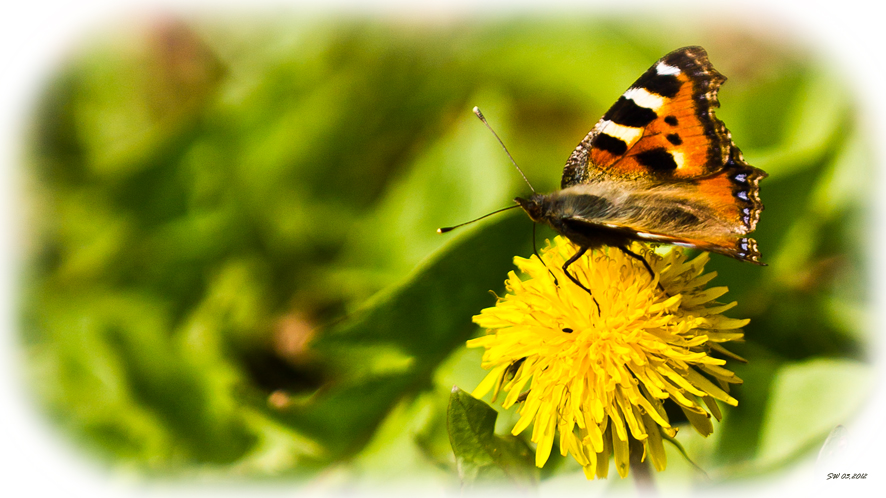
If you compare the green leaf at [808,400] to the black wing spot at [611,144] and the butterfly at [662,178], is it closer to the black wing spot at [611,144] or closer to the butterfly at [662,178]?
the butterfly at [662,178]

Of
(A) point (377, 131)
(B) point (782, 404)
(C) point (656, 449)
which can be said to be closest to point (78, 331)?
(A) point (377, 131)

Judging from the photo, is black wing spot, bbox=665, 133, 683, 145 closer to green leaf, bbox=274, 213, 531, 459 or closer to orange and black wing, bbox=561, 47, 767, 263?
orange and black wing, bbox=561, 47, 767, 263

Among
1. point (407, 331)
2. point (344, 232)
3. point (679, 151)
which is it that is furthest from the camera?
point (344, 232)

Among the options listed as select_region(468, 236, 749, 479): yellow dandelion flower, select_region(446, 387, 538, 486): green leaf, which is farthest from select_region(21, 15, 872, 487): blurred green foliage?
select_region(468, 236, 749, 479): yellow dandelion flower

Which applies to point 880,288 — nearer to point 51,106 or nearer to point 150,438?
point 150,438

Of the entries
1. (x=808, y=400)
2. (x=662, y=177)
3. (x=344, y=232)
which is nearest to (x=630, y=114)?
(x=662, y=177)

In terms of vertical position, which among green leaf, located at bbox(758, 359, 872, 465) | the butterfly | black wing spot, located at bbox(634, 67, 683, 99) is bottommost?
green leaf, located at bbox(758, 359, 872, 465)

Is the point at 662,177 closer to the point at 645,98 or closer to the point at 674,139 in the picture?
the point at 674,139
